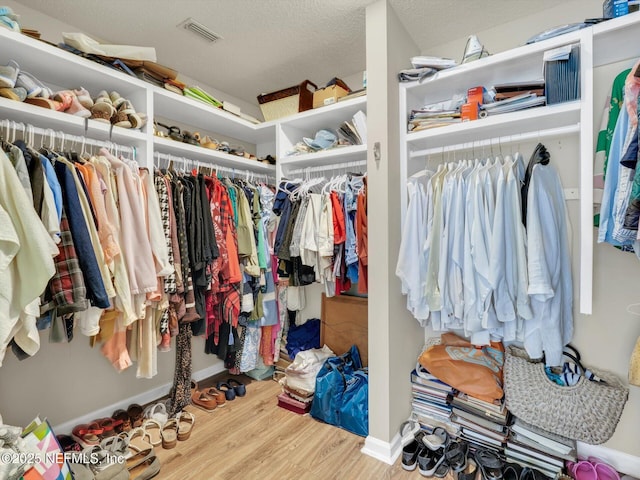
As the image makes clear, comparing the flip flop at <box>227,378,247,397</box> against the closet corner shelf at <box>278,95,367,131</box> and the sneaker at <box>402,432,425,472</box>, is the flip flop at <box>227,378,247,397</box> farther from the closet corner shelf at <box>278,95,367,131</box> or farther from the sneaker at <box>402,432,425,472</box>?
the closet corner shelf at <box>278,95,367,131</box>

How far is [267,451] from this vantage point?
1.90 metres

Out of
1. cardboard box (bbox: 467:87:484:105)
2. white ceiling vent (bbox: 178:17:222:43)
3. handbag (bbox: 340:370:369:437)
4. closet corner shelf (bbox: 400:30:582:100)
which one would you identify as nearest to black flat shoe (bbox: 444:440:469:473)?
handbag (bbox: 340:370:369:437)

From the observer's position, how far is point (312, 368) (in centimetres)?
236

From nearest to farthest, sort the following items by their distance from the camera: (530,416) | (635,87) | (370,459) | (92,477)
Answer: (635,87)
(92,477)
(530,416)
(370,459)

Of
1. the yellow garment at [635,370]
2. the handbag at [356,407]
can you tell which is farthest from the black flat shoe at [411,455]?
the yellow garment at [635,370]

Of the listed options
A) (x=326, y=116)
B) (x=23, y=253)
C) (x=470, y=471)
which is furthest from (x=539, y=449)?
(x=23, y=253)

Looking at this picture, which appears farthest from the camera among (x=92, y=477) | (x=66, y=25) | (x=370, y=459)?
(x=66, y=25)

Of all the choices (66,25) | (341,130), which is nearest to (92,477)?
(341,130)

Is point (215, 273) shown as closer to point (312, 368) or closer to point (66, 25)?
point (312, 368)

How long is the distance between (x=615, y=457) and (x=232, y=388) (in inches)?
94.3

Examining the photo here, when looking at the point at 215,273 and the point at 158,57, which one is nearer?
the point at 215,273

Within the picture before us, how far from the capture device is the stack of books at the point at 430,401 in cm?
198

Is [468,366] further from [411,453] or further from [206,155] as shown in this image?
[206,155]

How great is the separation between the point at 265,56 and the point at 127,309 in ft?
6.41
